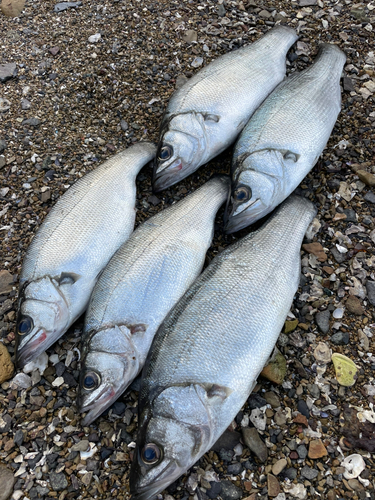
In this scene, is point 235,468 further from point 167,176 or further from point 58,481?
point 167,176

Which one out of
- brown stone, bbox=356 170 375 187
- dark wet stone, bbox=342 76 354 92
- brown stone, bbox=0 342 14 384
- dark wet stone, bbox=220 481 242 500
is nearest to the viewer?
dark wet stone, bbox=220 481 242 500

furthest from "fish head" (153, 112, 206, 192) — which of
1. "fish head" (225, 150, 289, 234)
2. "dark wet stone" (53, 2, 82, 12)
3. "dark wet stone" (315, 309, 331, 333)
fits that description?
"dark wet stone" (53, 2, 82, 12)

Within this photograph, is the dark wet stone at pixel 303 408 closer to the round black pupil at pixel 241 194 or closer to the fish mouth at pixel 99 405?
the fish mouth at pixel 99 405

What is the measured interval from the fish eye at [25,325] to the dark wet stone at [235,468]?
1.64 m

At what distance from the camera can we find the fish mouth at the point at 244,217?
3.09 meters

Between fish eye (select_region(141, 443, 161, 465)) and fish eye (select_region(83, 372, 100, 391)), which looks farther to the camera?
fish eye (select_region(83, 372, 100, 391))

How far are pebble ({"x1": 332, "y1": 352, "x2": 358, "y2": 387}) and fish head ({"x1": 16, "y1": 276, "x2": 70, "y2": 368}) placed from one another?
200 cm

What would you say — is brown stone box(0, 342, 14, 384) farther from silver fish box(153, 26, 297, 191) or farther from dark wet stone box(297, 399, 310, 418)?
dark wet stone box(297, 399, 310, 418)

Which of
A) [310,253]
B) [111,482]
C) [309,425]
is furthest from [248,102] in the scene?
[111,482]

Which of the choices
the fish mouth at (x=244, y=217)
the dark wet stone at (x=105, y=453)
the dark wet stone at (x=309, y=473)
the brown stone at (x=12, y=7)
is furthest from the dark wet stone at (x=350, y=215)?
the brown stone at (x=12, y=7)

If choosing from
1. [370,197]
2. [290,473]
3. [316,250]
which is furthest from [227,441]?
[370,197]

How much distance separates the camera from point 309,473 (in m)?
2.46

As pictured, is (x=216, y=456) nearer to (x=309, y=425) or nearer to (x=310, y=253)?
(x=309, y=425)

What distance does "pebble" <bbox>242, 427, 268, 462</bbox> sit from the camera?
Answer: 8.16ft
